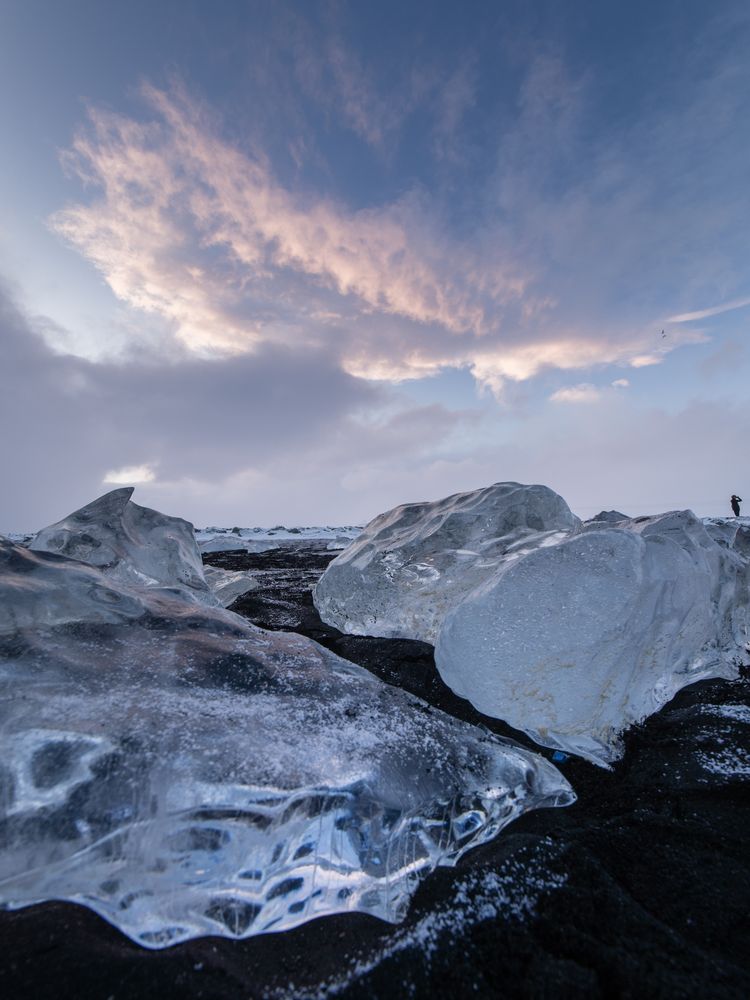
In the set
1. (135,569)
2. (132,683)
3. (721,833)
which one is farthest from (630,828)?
Answer: (135,569)

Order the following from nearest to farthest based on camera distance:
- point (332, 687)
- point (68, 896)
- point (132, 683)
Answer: point (68, 896) → point (132, 683) → point (332, 687)

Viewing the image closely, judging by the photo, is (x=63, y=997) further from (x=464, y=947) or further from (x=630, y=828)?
(x=630, y=828)

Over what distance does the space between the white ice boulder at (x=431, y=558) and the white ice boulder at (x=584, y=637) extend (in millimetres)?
706

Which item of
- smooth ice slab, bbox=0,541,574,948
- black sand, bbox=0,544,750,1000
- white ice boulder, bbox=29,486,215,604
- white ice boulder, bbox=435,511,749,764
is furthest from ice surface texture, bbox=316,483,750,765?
white ice boulder, bbox=29,486,215,604

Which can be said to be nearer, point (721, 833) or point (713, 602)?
point (721, 833)

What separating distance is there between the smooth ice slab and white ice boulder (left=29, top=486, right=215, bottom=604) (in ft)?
6.94

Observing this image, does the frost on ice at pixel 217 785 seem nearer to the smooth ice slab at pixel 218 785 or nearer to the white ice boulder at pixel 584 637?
the smooth ice slab at pixel 218 785

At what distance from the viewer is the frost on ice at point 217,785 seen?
105 cm

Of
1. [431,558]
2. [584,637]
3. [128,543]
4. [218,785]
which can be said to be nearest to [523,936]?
[218,785]

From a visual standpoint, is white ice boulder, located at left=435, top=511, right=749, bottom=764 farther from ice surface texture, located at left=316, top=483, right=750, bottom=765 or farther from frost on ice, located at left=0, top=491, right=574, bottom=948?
frost on ice, located at left=0, top=491, right=574, bottom=948

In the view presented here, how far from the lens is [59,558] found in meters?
2.30

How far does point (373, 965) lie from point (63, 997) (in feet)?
1.88

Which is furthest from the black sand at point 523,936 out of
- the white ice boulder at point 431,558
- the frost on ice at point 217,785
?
the white ice boulder at point 431,558

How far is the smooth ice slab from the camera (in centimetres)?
105
